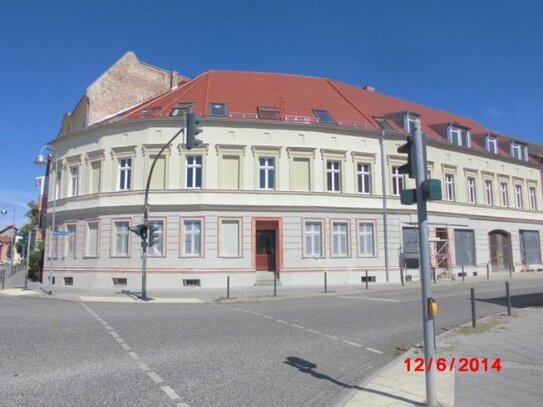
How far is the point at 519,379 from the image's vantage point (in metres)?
6.43

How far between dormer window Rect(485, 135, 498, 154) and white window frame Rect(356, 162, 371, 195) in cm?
1356

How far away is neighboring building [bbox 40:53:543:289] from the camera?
27203mm

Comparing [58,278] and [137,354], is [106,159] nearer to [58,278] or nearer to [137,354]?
[58,278]

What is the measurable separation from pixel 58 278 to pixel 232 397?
89.6ft

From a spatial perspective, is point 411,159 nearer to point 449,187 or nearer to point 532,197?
point 449,187

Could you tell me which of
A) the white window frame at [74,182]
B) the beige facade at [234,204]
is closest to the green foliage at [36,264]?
the beige facade at [234,204]

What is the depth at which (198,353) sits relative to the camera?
8.57 metres

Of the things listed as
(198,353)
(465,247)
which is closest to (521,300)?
(198,353)

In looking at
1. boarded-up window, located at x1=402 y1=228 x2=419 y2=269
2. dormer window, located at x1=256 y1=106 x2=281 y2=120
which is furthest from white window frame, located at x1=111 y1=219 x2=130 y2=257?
boarded-up window, located at x1=402 y1=228 x2=419 y2=269

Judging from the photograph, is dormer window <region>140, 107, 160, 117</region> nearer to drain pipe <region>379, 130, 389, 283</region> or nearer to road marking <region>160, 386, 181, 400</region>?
drain pipe <region>379, 130, 389, 283</region>

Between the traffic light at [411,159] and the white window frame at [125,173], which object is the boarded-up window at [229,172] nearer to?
the white window frame at [125,173]

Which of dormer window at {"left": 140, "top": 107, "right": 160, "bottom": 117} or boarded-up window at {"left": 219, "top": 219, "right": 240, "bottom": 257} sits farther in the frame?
dormer window at {"left": 140, "top": 107, "right": 160, "bottom": 117}

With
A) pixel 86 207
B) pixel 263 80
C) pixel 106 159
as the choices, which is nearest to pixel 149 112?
pixel 106 159

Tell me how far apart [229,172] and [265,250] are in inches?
203
